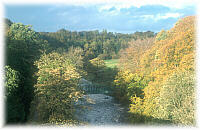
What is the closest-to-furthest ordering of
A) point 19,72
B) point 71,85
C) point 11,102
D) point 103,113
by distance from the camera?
point 11,102
point 71,85
point 19,72
point 103,113

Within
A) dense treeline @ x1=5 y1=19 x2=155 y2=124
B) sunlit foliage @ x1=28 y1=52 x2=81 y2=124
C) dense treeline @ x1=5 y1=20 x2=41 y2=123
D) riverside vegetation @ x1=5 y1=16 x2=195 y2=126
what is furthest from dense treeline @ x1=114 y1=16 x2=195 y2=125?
dense treeline @ x1=5 y1=20 x2=41 y2=123

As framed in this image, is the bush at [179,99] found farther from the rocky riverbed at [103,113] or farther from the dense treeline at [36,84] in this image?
the rocky riverbed at [103,113]

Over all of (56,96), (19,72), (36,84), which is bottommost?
(56,96)

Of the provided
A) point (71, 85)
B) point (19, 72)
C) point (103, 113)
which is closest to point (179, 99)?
point (71, 85)

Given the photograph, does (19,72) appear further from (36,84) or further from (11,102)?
(11,102)

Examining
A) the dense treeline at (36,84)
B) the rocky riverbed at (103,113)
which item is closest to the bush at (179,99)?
the dense treeline at (36,84)

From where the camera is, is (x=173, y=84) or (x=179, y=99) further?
(x=173, y=84)

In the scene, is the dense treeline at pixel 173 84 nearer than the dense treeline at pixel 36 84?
Yes

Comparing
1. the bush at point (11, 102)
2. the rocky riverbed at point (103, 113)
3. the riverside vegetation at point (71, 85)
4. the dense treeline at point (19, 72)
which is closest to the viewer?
the bush at point (11, 102)

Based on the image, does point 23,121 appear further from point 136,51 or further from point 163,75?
point 136,51

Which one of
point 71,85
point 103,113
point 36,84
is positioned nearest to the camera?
point 71,85

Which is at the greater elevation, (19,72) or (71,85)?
(19,72)

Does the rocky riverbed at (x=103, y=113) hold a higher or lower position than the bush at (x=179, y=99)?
lower

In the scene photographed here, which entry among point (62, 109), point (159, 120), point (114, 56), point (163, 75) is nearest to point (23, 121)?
point (62, 109)
